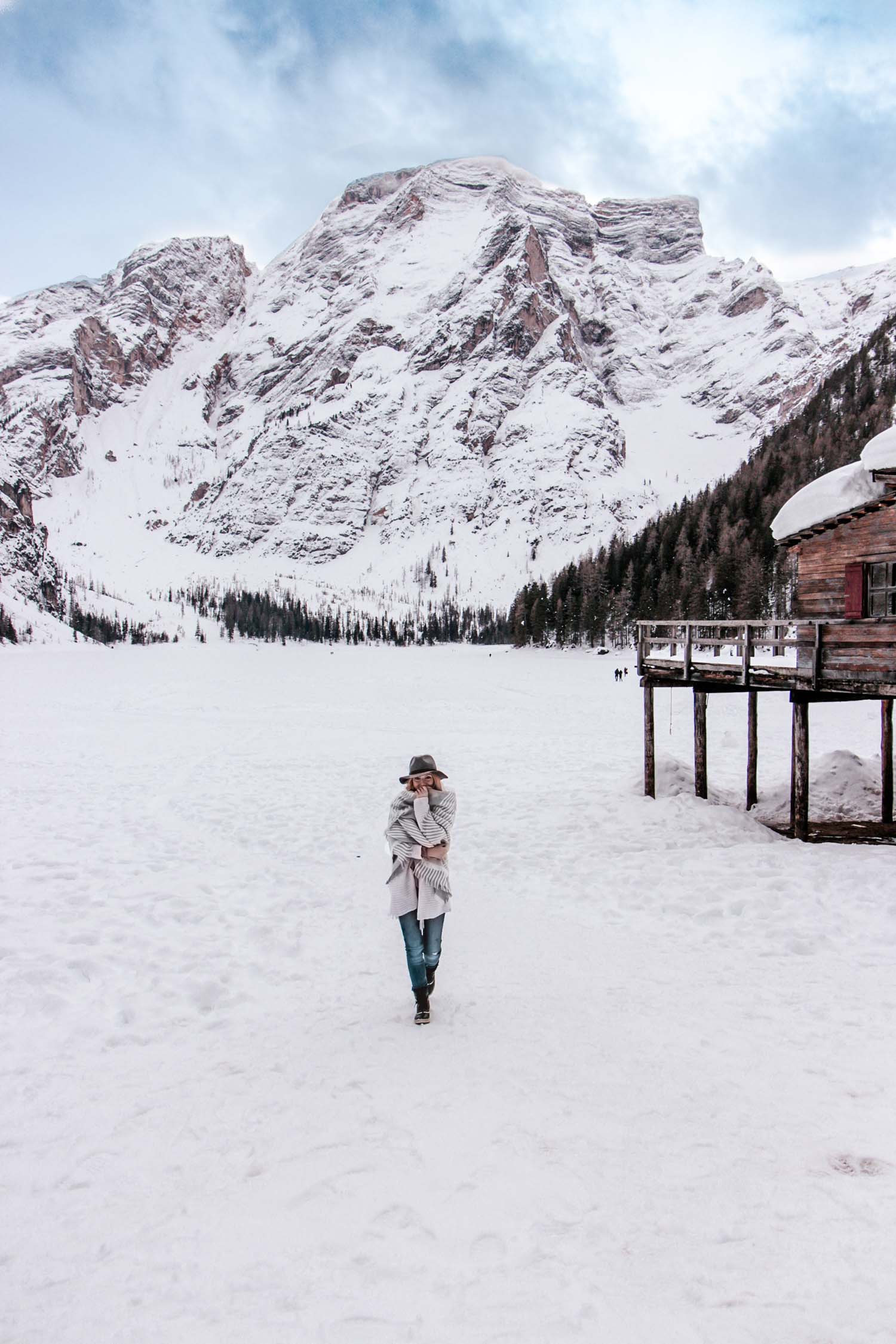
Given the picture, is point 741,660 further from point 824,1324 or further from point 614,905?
point 824,1324

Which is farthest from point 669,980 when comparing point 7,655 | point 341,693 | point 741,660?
point 7,655

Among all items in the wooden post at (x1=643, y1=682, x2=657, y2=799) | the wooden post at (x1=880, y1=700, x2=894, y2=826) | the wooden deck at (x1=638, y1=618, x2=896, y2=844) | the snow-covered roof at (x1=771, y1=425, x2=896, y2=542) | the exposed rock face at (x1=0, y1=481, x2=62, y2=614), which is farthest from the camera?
the exposed rock face at (x1=0, y1=481, x2=62, y2=614)

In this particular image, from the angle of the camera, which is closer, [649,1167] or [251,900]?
[649,1167]

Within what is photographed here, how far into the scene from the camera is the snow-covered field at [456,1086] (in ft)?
12.2

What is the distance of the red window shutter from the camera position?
1417 cm

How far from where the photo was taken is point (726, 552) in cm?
8556

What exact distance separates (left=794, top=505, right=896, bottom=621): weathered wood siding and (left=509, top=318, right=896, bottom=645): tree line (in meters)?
67.7

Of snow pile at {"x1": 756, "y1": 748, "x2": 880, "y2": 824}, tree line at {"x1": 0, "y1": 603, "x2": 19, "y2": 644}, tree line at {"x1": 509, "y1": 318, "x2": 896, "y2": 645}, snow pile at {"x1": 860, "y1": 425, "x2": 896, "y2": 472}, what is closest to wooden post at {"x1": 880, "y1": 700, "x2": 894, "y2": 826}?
snow pile at {"x1": 756, "y1": 748, "x2": 880, "y2": 824}

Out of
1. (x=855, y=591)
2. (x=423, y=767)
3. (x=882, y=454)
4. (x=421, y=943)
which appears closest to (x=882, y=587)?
(x=855, y=591)

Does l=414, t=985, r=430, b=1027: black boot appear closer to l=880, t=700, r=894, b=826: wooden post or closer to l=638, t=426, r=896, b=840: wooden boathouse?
l=638, t=426, r=896, b=840: wooden boathouse

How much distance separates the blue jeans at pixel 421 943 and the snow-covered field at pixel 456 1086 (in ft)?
1.74

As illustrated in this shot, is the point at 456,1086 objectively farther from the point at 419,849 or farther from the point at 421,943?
the point at 419,849

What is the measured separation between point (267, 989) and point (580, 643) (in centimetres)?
10722

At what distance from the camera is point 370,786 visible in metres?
18.2
